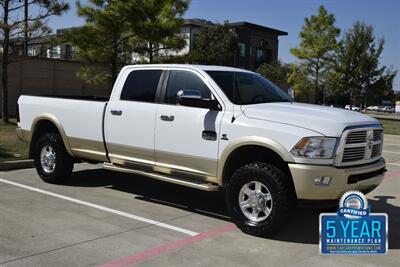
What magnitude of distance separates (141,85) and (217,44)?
4023 cm

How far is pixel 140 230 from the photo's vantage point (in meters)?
5.87

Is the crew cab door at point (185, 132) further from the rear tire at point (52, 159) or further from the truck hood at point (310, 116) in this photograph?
the rear tire at point (52, 159)

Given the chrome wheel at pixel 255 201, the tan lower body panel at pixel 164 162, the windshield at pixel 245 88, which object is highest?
the windshield at pixel 245 88

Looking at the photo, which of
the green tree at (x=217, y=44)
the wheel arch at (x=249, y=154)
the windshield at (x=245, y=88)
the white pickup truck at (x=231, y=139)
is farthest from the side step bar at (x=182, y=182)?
the green tree at (x=217, y=44)

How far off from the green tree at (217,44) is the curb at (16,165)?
1395 inches

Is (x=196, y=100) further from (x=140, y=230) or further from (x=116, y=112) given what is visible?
(x=140, y=230)

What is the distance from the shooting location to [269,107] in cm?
604

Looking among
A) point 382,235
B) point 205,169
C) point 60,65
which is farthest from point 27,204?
point 60,65

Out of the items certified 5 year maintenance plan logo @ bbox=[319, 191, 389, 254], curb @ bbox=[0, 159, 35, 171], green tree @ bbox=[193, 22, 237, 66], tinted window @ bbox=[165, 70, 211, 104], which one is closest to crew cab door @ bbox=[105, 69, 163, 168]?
tinted window @ bbox=[165, 70, 211, 104]

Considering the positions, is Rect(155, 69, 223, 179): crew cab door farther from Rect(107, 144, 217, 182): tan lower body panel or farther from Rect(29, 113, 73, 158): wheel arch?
Rect(29, 113, 73, 158): wheel arch

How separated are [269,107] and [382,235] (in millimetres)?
1929

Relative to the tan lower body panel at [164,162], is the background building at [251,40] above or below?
above

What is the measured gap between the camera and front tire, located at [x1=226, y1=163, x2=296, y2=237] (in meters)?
5.54

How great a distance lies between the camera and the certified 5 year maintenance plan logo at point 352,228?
4.98 metres
